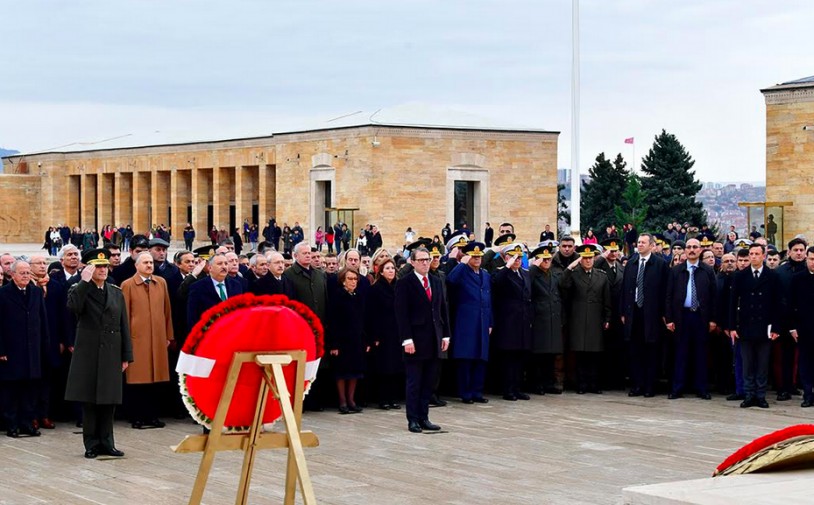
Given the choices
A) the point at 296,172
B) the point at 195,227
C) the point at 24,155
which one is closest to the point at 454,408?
the point at 296,172

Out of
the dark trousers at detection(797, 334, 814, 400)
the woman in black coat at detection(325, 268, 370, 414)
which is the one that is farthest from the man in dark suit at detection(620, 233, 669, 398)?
the woman in black coat at detection(325, 268, 370, 414)

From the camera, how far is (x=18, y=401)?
483 inches

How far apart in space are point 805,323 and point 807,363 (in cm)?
46

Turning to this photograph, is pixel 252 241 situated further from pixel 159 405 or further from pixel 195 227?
pixel 159 405

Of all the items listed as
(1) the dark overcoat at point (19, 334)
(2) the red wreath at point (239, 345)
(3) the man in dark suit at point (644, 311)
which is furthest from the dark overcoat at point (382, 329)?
(2) the red wreath at point (239, 345)

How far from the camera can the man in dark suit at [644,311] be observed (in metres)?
15.2

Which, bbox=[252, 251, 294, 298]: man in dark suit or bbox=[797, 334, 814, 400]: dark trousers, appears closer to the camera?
bbox=[252, 251, 294, 298]: man in dark suit

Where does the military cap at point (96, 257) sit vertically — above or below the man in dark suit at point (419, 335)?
above

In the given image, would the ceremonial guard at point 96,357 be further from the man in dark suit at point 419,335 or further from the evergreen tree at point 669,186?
the evergreen tree at point 669,186

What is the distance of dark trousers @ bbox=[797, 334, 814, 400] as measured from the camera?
1430cm

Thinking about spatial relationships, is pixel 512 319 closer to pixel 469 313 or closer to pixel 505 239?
pixel 469 313

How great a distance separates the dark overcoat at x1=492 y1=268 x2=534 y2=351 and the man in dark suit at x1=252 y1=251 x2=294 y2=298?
9.08ft

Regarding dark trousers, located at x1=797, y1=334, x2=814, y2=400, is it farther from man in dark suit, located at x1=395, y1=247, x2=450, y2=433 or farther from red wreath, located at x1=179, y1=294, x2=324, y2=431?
red wreath, located at x1=179, y1=294, x2=324, y2=431

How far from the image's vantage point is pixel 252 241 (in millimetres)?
57500
